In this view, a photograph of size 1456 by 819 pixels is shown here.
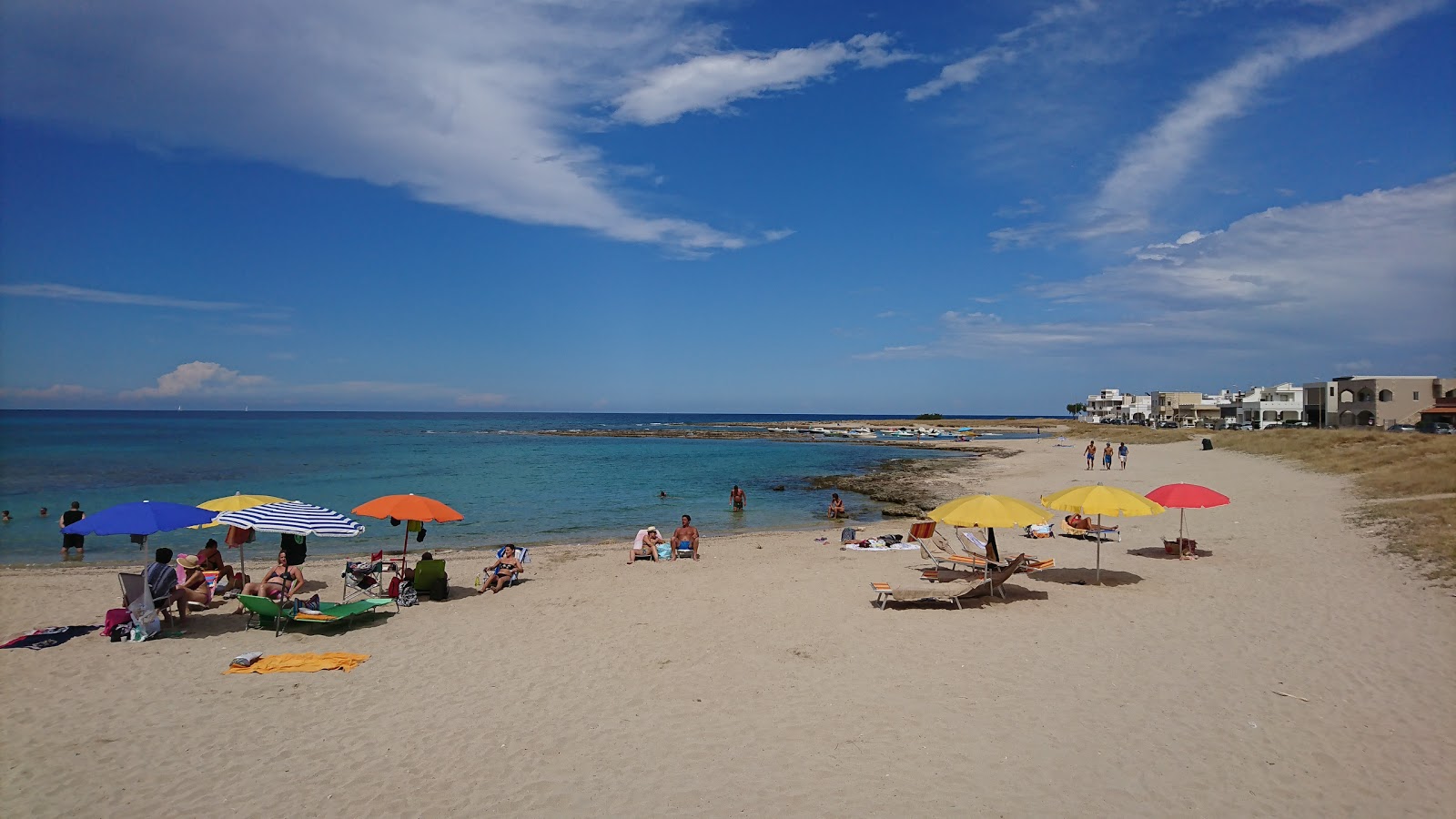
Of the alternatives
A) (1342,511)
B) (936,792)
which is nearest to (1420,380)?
(1342,511)

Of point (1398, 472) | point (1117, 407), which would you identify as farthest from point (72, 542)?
point (1117, 407)

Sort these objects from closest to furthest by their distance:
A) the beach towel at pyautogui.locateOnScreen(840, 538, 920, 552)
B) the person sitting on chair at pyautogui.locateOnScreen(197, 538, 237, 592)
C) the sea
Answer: the person sitting on chair at pyautogui.locateOnScreen(197, 538, 237, 592) → the beach towel at pyautogui.locateOnScreen(840, 538, 920, 552) → the sea

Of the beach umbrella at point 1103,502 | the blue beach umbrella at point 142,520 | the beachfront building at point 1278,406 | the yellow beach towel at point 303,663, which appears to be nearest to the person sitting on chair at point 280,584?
the blue beach umbrella at point 142,520

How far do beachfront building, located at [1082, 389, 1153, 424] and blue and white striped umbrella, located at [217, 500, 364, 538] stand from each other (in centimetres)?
11465

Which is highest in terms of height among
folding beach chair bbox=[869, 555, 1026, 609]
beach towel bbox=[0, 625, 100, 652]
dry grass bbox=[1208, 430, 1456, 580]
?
dry grass bbox=[1208, 430, 1456, 580]

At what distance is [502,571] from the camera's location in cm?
1323

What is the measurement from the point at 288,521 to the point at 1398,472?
3028 cm

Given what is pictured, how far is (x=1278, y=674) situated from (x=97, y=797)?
436 inches

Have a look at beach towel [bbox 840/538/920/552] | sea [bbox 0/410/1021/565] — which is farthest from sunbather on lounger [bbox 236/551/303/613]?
beach towel [bbox 840/538/920/552]

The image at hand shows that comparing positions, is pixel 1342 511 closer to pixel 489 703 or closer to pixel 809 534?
→ pixel 809 534

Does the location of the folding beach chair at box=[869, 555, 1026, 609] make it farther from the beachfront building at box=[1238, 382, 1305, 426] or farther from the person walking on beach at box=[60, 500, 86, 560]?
the beachfront building at box=[1238, 382, 1305, 426]

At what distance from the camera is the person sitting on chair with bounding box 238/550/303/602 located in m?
10.7

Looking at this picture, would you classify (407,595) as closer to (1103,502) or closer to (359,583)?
(359,583)

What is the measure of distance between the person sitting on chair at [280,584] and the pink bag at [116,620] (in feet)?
4.99
